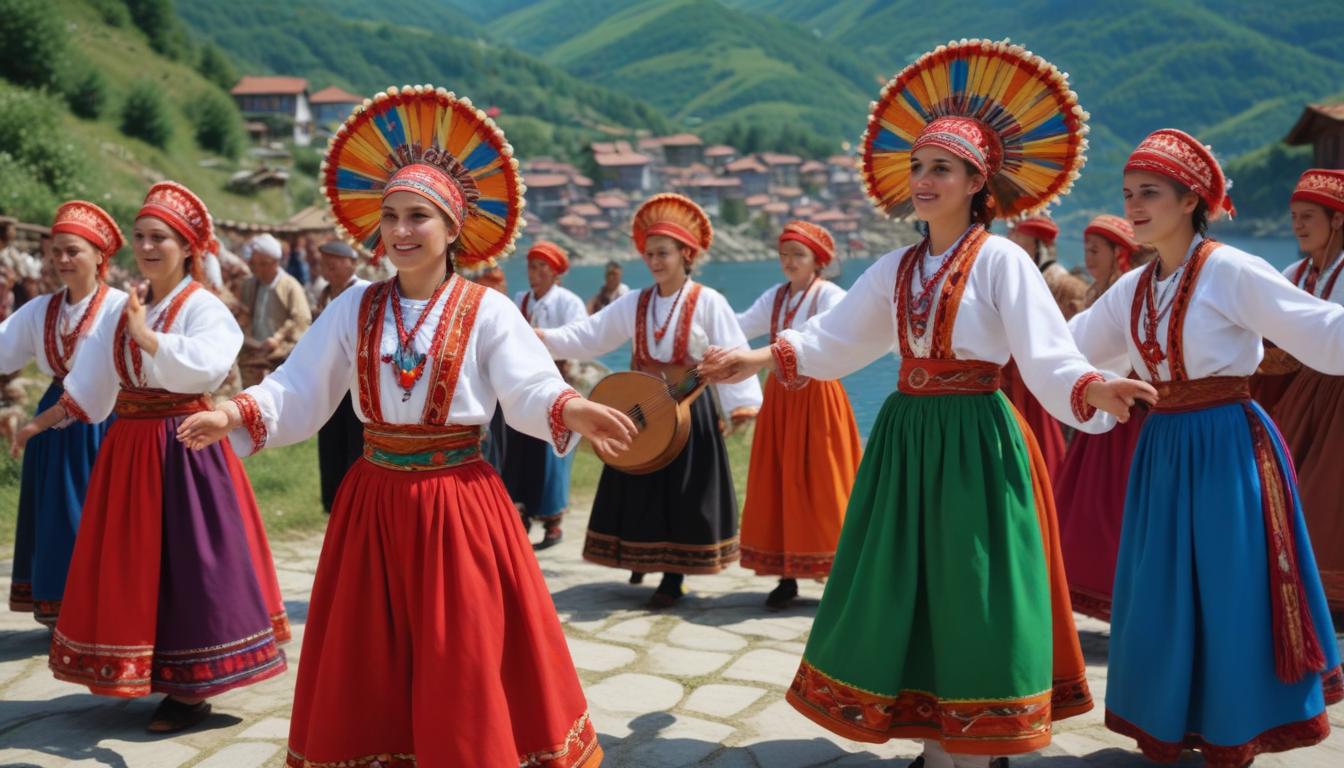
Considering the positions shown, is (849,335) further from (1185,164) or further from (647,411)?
(647,411)

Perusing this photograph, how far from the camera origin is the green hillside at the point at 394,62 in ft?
491

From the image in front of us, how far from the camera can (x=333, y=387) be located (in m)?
3.64

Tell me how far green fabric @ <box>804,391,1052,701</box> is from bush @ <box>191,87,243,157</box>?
66309 mm

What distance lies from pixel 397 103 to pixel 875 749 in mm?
2648

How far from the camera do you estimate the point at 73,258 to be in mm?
5035

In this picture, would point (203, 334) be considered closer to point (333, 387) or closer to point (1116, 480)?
point (333, 387)

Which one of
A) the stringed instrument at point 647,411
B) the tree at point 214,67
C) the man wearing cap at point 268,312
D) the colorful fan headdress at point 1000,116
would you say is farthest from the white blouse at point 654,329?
the tree at point 214,67

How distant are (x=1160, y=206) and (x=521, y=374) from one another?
2092 millimetres

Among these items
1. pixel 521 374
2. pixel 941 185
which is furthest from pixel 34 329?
pixel 941 185

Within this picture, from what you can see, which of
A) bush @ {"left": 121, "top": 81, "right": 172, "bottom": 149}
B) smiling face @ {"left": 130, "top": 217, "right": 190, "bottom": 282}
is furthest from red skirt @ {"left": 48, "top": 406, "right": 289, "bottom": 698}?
bush @ {"left": 121, "top": 81, "right": 172, "bottom": 149}

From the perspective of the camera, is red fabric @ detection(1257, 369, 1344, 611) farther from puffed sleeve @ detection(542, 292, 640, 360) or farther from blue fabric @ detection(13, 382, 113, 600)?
blue fabric @ detection(13, 382, 113, 600)

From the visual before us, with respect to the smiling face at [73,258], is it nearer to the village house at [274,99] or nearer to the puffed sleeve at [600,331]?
the puffed sleeve at [600,331]

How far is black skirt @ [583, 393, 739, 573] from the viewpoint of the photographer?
247 inches

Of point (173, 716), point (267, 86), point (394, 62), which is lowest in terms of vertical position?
point (173, 716)
